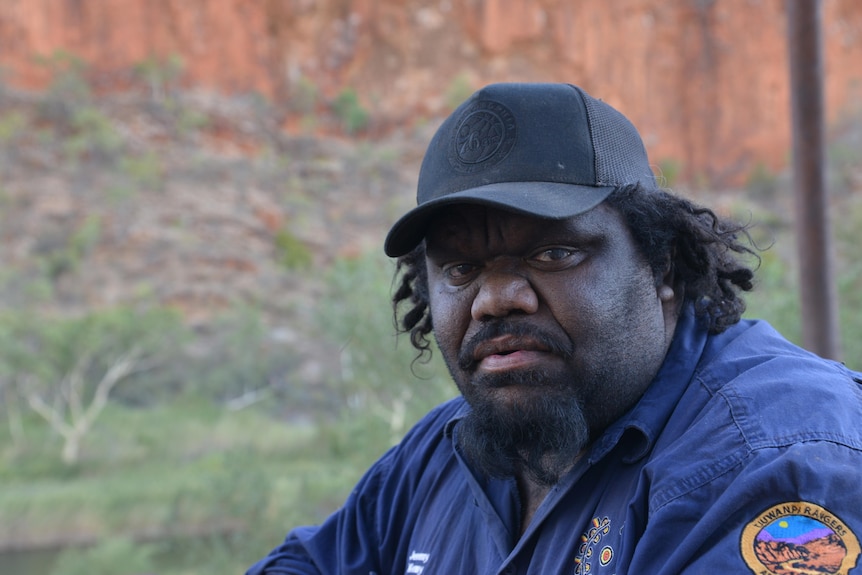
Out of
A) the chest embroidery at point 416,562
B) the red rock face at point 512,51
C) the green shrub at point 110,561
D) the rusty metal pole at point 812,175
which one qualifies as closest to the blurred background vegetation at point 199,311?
the green shrub at point 110,561

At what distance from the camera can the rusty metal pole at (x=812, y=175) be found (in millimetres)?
3682

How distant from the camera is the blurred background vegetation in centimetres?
1424

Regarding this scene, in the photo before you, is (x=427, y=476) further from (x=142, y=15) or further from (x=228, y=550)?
(x=142, y=15)

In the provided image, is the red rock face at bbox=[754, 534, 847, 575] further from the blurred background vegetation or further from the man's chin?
the blurred background vegetation

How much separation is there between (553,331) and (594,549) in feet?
1.28

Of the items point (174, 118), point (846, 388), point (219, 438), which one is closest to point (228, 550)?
point (219, 438)

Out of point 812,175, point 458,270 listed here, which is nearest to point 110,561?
point 812,175

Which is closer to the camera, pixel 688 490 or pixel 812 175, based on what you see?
pixel 688 490

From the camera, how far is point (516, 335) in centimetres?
156

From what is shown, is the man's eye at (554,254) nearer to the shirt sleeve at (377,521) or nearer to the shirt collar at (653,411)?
the shirt collar at (653,411)

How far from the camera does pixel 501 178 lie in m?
1.59

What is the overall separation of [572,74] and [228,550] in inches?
1244

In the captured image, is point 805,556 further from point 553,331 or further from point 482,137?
point 482,137

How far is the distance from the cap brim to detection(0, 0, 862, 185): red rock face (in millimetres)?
38163
